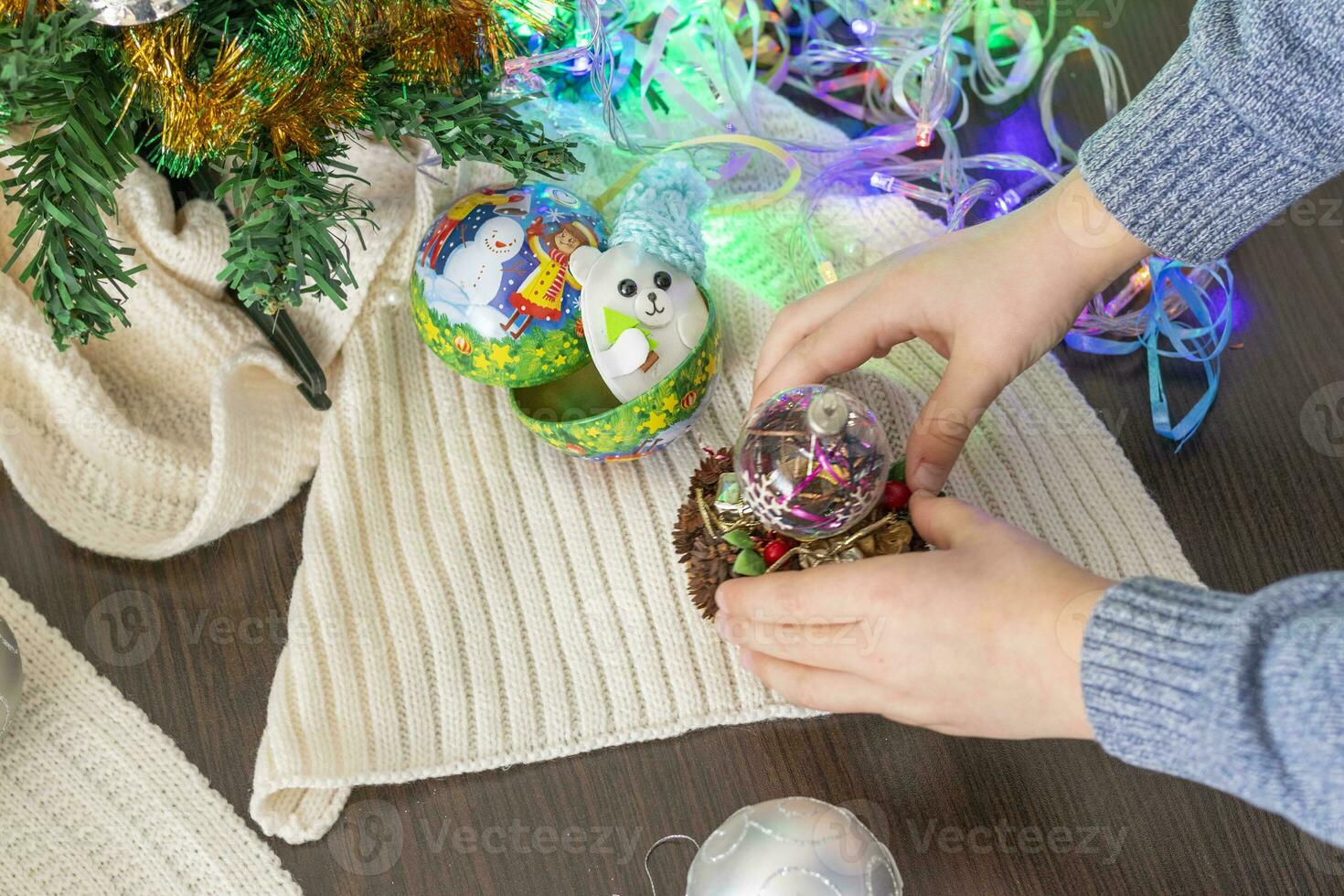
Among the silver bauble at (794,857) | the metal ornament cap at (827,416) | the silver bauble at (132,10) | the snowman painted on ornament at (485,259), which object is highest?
the silver bauble at (132,10)

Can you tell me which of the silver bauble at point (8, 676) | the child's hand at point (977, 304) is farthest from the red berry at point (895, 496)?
the silver bauble at point (8, 676)

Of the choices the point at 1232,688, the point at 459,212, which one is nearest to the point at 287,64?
the point at 459,212

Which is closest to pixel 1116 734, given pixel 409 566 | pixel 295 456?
pixel 409 566

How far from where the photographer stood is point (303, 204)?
58cm

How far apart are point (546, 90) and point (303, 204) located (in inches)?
10.8

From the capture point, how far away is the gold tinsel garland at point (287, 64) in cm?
52

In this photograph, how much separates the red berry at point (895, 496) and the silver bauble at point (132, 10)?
1.36ft

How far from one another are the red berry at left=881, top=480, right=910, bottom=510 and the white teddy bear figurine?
6.1 inches

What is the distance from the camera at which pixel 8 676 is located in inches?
25.5

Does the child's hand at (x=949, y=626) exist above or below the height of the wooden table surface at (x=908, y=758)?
above

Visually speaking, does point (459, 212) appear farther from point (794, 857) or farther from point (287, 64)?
point (794, 857)

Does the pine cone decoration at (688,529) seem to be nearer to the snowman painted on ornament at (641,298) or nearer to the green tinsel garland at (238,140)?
the snowman painted on ornament at (641,298)

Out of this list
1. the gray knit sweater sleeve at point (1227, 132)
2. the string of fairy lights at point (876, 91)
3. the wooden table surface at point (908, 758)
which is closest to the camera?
the gray knit sweater sleeve at point (1227, 132)

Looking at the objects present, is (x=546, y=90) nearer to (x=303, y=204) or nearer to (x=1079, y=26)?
(x=303, y=204)
